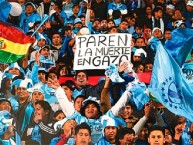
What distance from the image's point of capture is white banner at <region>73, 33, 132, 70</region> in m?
5.41

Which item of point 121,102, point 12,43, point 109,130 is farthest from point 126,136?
point 12,43

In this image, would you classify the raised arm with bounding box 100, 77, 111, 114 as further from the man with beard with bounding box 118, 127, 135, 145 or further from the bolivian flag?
the bolivian flag

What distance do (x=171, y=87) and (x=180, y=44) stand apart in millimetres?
551

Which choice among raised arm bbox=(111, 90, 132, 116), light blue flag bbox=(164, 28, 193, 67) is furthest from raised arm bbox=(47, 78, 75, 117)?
light blue flag bbox=(164, 28, 193, 67)

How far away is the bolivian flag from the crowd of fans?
3.2 inches

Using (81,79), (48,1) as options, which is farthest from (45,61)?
(48,1)

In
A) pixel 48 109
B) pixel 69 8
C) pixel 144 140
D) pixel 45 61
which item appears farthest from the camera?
pixel 69 8

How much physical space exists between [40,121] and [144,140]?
44.2 inches

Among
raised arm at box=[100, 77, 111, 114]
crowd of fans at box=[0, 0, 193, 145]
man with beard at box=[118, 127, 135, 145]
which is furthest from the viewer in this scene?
raised arm at box=[100, 77, 111, 114]

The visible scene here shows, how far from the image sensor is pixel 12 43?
583cm

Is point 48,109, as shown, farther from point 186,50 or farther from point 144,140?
point 186,50

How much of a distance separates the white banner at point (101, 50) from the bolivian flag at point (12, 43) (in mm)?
659

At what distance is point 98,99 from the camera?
5.18 metres

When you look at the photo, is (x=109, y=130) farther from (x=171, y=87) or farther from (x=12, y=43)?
(x=12, y=43)
